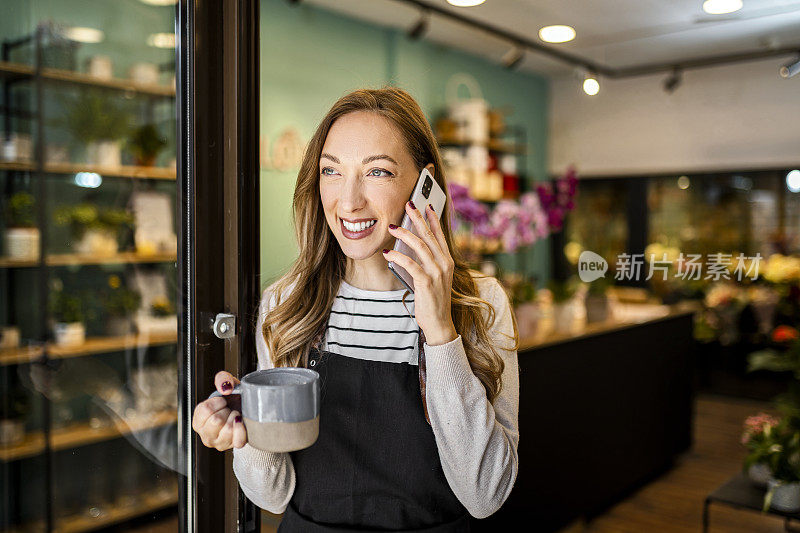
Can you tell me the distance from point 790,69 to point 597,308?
85cm

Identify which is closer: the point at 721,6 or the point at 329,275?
the point at 721,6

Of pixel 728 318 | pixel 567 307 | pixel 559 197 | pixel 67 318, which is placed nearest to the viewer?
pixel 728 318

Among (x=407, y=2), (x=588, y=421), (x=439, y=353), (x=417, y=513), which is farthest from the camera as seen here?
(x=588, y=421)

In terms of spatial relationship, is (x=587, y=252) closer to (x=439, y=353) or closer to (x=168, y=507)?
(x=439, y=353)

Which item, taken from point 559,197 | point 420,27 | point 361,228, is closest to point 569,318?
point 559,197

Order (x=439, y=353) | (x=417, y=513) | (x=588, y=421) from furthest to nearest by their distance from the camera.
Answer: (x=588, y=421) < (x=417, y=513) < (x=439, y=353)

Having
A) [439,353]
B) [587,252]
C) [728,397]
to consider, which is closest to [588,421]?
[728,397]

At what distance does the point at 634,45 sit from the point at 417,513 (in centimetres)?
86

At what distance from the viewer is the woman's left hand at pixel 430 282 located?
0.93m

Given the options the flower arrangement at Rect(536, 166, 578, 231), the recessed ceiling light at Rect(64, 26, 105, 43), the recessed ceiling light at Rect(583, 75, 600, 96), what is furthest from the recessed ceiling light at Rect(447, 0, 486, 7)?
the recessed ceiling light at Rect(64, 26, 105, 43)

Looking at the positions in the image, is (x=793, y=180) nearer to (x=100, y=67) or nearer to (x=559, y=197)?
(x=559, y=197)

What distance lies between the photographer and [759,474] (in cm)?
126

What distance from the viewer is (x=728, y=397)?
1.28 metres

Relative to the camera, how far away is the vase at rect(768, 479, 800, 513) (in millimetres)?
1210
